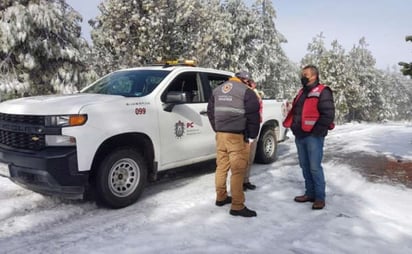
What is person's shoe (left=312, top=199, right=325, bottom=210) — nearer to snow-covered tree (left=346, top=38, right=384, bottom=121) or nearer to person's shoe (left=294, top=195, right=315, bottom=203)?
person's shoe (left=294, top=195, right=315, bottom=203)

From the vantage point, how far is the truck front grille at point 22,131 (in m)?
4.41

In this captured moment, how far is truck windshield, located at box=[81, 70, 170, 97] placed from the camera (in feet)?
18.2

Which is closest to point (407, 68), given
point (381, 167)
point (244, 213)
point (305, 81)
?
point (381, 167)

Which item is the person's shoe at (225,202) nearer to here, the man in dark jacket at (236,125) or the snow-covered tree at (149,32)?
the man in dark jacket at (236,125)

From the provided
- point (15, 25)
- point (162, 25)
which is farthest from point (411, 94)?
point (15, 25)

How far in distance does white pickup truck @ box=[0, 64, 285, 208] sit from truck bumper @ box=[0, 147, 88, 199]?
10 mm

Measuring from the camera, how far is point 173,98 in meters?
5.39

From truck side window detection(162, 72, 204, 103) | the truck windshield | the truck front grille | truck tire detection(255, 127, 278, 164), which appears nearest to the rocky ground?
truck tire detection(255, 127, 278, 164)

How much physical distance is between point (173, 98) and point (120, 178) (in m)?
1.31

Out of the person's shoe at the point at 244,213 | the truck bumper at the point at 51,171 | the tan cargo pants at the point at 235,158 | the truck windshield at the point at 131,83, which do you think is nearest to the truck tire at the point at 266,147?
the truck windshield at the point at 131,83

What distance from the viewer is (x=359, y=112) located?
51.5m

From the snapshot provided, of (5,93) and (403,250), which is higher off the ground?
(5,93)

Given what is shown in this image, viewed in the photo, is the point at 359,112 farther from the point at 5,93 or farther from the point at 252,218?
the point at 252,218

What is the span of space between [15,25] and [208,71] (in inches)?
321
